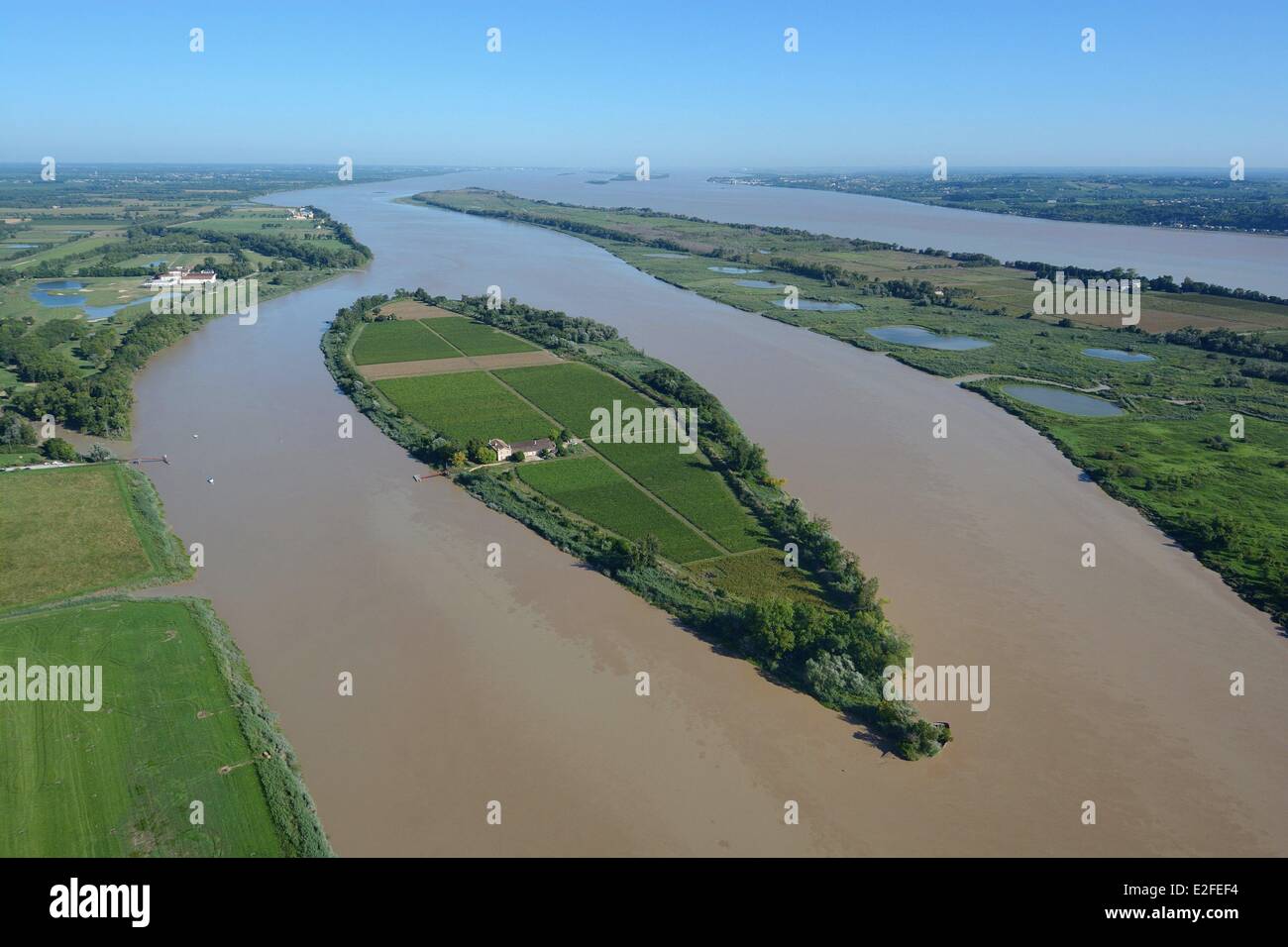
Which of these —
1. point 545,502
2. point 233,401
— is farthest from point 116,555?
point 233,401

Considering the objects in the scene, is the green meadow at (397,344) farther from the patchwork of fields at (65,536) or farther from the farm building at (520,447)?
the patchwork of fields at (65,536)

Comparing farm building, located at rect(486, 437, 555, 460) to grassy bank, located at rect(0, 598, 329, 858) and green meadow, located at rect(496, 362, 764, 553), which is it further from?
grassy bank, located at rect(0, 598, 329, 858)

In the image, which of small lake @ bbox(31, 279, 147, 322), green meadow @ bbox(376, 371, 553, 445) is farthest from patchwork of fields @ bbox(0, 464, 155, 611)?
small lake @ bbox(31, 279, 147, 322)

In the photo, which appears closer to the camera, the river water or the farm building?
the farm building

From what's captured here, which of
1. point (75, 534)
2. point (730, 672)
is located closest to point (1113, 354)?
point (730, 672)

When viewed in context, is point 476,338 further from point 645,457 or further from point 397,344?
point 645,457

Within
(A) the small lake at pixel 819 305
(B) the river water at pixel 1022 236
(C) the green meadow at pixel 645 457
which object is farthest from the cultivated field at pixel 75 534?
(B) the river water at pixel 1022 236
